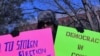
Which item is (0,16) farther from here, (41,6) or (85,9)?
(85,9)

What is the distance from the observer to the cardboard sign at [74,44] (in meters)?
1.45

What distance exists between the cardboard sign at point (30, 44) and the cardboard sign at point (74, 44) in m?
0.04

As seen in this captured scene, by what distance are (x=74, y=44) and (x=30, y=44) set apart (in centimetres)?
18

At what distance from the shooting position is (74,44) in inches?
57.2

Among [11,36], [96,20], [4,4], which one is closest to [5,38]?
[11,36]

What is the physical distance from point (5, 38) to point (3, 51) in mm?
53

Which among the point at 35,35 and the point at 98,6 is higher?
the point at 98,6

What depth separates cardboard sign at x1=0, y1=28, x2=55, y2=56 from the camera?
1427 mm

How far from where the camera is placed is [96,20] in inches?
60.1

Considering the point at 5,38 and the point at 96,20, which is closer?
the point at 5,38

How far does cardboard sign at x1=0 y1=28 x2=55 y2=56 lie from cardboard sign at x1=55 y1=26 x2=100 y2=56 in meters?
0.04

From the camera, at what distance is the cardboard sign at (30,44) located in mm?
1427

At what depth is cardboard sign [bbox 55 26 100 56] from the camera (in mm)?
1453

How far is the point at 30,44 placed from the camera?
145 cm
